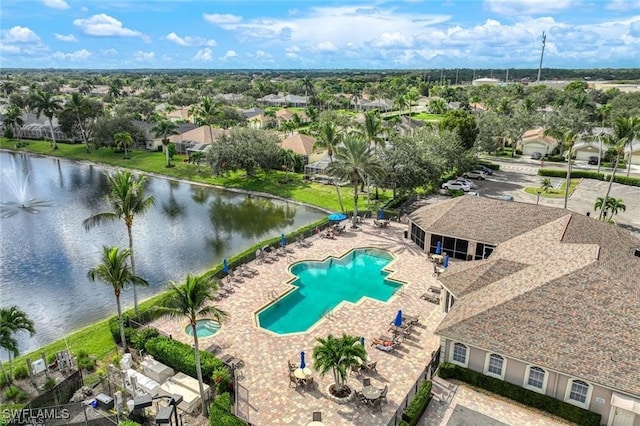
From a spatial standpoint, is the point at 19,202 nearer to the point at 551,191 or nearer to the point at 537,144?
the point at 551,191

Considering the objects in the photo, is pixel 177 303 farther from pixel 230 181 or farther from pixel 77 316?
pixel 230 181

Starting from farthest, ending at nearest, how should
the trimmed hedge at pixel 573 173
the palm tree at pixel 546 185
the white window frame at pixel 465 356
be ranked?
the trimmed hedge at pixel 573 173 → the palm tree at pixel 546 185 → the white window frame at pixel 465 356

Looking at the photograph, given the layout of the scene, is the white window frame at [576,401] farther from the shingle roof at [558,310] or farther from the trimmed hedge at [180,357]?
the trimmed hedge at [180,357]

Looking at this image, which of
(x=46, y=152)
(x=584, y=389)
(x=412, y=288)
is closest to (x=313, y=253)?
(x=412, y=288)

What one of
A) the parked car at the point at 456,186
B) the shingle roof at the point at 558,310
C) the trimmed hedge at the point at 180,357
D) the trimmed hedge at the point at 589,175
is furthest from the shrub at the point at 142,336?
the trimmed hedge at the point at 589,175

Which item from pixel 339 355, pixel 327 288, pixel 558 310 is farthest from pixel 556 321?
pixel 327 288

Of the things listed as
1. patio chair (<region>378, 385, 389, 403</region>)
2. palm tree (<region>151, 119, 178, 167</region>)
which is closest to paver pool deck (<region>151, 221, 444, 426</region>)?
patio chair (<region>378, 385, 389, 403</region>)
